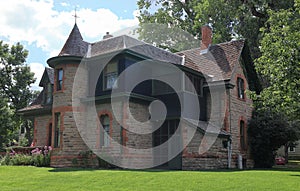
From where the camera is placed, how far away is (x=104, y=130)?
2030 centimetres

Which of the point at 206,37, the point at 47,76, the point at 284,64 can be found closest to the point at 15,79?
Answer: the point at 47,76

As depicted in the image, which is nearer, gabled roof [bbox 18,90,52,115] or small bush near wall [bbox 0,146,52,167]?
small bush near wall [bbox 0,146,52,167]

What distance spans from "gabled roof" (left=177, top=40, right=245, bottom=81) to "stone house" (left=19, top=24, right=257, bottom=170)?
4.7 inches

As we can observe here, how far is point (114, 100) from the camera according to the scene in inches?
780

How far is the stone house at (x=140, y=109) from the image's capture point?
780 inches

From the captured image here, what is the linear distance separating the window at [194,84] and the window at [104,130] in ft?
16.8

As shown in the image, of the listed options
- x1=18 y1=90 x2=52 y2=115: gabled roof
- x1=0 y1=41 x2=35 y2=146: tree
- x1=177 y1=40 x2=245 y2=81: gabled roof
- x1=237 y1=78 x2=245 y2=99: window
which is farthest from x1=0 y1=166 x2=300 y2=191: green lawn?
x1=0 y1=41 x2=35 y2=146: tree

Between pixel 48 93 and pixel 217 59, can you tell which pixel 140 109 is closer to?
pixel 217 59

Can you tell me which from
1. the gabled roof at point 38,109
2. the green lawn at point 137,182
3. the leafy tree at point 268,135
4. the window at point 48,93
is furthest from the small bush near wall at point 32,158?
the leafy tree at point 268,135

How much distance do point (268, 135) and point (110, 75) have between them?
11455mm

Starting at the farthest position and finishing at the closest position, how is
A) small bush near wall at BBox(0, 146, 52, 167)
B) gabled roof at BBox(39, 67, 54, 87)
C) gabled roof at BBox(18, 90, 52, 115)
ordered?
gabled roof at BBox(39, 67, 54, 87) < gabled roof at BBox(18, 90, 52, 115) < small bush near wall at BBox(0, 146, 52, 167)

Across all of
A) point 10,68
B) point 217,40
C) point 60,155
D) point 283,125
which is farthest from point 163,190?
point 10,68

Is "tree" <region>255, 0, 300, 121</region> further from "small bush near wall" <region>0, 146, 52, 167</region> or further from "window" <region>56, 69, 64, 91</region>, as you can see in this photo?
"small bush near wall" <region>0, 146, 52, 167</region>

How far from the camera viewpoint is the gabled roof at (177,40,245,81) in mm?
23837
